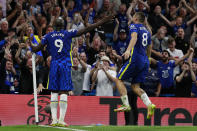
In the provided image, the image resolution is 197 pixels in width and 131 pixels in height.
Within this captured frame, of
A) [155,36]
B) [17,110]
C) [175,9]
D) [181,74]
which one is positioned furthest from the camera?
[175,9]

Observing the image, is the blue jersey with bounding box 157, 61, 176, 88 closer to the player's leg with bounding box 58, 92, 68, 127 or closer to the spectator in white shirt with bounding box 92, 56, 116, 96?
the spectator in white shirt with bounding box 92, 56, 116, 96

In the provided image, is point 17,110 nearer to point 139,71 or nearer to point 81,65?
point 81,65

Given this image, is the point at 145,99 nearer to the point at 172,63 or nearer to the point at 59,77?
the point at 59,77

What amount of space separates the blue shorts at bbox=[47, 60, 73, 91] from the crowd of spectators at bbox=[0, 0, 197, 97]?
169cm

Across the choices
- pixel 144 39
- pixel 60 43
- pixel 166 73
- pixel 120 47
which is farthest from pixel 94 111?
pixel 144 39

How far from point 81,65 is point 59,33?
3.77 metres

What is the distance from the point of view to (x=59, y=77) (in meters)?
8.47

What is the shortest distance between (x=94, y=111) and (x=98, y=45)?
2.76 metres

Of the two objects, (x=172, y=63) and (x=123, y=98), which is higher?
(x=172, y=63)

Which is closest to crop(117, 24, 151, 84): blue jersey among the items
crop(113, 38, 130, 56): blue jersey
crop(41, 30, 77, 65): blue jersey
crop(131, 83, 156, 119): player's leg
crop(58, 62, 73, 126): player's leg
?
crop(131, 83, 156, 119): player's leg

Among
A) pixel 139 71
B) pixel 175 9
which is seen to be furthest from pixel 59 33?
pixel 175 9

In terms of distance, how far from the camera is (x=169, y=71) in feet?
41.0

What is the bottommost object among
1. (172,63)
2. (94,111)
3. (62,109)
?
(94,111)

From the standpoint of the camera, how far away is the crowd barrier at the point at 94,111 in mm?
11094
